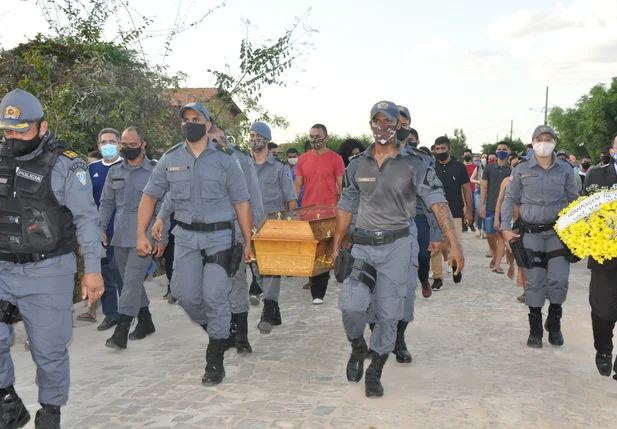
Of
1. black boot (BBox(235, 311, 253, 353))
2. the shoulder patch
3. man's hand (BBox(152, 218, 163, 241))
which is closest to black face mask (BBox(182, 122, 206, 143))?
man's hand (BBox(152, 218, 163, 241))

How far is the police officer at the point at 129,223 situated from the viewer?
23.5 feet

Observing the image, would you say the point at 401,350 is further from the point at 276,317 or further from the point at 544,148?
the point at 544,148

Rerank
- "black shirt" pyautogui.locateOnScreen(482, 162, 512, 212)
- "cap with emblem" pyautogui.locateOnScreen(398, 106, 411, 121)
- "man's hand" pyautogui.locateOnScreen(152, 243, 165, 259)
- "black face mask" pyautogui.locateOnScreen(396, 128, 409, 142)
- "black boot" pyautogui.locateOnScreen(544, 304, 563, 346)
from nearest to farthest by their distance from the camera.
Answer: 1. "black face mask" pyautogui.locateOnScreen(396, 128, 409, 142)
2. "man's hand" pyautogui.locateOnScreen(152, 243, 165, 259)
3. "black boot" pyautogui.locateOnScreen(544, 304, 563, 346)
4. "cap with emblem" pyautogui.locateOnScreen(398, 106, 411, 121)
5. "black shirt" pyautogui.locateOnScreen(482, 162, 512, 212)

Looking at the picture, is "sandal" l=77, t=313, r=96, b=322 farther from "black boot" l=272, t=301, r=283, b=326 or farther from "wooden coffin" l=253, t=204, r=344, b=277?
"wooden coffin" l=253, t=204, r=344, b=277

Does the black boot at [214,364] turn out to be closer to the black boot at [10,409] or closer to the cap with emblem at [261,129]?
the black boot at [10,409]

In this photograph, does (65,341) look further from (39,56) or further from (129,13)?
(129,13)

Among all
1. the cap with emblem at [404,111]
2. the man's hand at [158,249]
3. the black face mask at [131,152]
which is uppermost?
the cap with emblem at [404,111]

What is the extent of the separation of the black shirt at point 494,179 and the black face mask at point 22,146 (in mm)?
9518

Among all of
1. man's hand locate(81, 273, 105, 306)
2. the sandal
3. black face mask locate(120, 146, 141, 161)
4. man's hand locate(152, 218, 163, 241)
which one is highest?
black face mask locate(120, 146, 141, 161)

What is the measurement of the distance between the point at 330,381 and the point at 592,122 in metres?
74.1

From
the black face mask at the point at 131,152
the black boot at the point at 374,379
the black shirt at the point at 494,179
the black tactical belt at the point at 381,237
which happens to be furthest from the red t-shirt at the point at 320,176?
the black boot at the point at 374,379

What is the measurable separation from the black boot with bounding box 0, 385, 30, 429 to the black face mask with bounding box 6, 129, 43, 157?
5.20 ft

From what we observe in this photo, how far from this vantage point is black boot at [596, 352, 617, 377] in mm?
6035

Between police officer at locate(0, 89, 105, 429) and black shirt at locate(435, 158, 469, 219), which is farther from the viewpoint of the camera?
black shirt at locate(435, 158, 469, 219)
